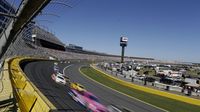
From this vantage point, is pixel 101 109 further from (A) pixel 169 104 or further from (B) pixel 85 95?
(A) pixel 169 104

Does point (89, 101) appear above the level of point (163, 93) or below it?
above

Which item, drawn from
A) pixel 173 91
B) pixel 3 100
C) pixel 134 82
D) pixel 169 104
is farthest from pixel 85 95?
pixel 134 82

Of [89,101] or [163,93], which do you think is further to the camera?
[163,93]

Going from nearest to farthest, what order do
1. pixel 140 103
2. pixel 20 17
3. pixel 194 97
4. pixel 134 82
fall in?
pixel 20 17, pixel 140 103, pixel 194 97, pixel 134 82

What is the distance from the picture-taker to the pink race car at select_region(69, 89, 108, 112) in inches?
746

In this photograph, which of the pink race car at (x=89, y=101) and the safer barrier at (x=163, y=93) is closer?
the pink race car at (x=89, y=101)

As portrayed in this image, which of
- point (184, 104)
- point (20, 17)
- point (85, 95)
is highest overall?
point (20, 17)

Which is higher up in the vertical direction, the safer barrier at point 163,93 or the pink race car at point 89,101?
the pink race car at point 89,101

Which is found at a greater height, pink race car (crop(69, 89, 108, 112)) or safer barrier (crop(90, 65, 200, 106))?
pink race car (crop(69, 89, 108, 112))

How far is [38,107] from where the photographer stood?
881cm

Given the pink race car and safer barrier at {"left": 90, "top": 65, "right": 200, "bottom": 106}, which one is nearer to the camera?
the pink race car

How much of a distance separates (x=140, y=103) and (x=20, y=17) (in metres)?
23.8

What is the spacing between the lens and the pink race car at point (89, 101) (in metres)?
18.9

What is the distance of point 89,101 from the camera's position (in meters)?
20.0
